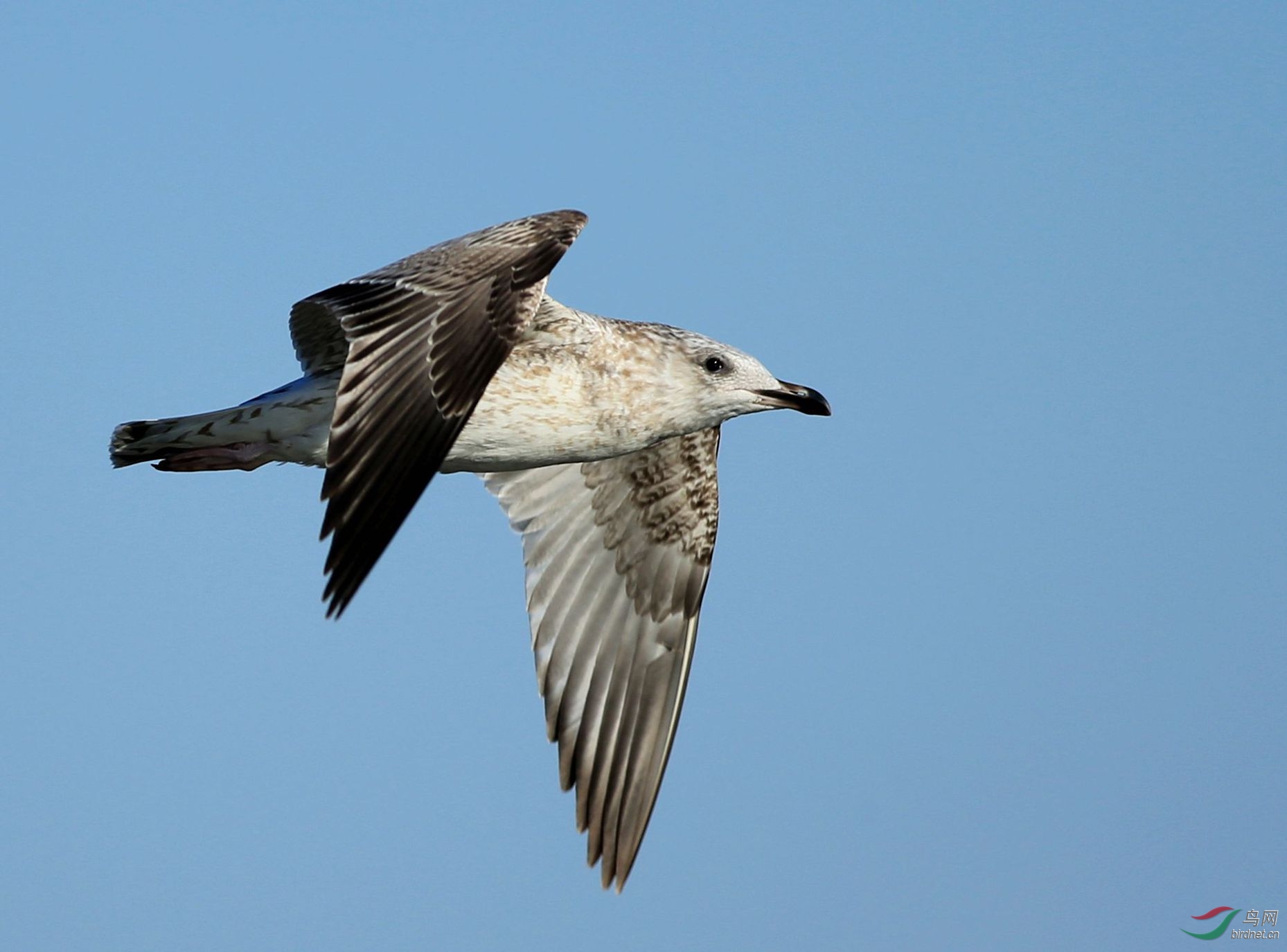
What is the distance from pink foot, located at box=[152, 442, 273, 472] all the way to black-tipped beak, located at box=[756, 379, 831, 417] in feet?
9.33

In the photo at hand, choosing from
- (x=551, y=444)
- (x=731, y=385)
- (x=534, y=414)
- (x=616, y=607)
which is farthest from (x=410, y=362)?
(x=616, y=607)

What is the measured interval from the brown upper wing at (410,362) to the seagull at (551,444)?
0.03 feet

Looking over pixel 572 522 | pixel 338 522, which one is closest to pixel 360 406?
pixel 338 522

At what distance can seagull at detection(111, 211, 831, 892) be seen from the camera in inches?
330

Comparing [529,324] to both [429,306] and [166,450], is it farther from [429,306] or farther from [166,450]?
[166,450]

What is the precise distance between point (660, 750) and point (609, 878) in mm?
901

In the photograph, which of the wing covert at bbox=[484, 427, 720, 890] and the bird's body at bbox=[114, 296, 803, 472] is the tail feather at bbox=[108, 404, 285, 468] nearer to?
the bird's body at bbox=[114, 296, 803, 472]

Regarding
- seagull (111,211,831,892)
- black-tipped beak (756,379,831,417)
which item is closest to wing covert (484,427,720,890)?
seagull (111,211,831,892)

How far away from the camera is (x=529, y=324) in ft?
33.0

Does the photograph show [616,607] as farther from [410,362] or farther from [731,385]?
[410,362]

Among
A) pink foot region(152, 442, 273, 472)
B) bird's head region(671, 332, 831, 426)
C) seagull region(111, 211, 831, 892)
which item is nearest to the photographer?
seagull region(111, 211, 831, 892)

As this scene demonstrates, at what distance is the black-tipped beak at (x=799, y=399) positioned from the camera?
10.4 meters

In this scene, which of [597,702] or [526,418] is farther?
[597,702]

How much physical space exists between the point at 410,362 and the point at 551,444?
1468 mm
